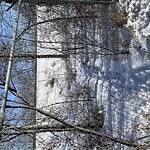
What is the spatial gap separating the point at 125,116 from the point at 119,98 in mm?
294

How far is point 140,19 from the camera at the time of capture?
6.16m

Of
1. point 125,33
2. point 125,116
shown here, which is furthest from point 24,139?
point 125,33

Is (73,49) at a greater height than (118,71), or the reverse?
(73,49)

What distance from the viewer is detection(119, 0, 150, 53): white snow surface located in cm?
604

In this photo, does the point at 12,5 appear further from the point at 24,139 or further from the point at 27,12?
the point at 24,139

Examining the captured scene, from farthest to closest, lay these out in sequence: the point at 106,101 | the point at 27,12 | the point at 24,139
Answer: the point at 27,12 → the point at 106,101 → the point at 24,139

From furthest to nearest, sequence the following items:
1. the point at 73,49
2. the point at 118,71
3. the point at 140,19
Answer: the point at 73,49, the point at 118,71, the point at 140,19

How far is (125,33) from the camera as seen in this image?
6.55 meters

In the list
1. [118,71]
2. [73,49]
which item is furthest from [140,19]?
[73,49]

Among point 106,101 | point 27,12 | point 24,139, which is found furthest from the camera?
point 27,12

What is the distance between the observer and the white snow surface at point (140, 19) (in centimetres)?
604

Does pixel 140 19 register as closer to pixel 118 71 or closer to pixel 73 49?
pixel 118 71

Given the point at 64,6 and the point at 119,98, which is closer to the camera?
the point at 119,98

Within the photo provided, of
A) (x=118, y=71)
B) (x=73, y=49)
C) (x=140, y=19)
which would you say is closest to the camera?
(x=140, y=19)
